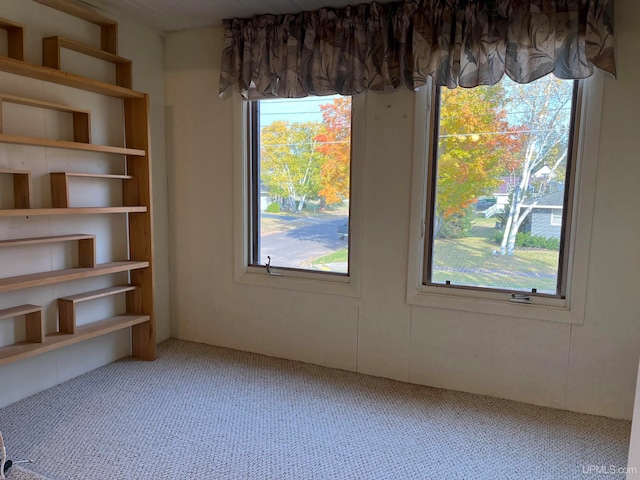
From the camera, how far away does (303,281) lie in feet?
9.84

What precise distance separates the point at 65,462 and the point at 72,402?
587mm

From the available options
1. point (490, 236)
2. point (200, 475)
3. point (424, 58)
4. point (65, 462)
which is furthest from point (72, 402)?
point (424, 58)

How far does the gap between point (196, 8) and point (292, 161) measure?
1094 millimetres

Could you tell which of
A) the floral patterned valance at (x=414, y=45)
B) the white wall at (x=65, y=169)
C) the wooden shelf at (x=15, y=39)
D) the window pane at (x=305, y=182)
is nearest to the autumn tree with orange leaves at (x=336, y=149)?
the window pane at (x=305, y=182)

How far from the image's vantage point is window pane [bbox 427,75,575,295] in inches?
93.5

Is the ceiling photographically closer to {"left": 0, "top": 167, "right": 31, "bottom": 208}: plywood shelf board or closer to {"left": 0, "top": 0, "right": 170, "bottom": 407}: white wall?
{"left": 0, "top": 0, "right": 170, "bottom": 407}: white wall

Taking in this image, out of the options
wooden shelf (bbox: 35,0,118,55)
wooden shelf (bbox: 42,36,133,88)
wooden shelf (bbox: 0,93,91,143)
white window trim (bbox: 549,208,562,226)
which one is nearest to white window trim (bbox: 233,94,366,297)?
wooden shelf (bbox: 42,36,133,88)

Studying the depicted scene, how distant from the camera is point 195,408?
2393 millimetres

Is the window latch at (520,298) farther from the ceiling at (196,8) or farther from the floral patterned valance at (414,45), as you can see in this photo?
the ceiling at (196,8)

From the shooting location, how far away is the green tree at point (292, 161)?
2936 millimetres

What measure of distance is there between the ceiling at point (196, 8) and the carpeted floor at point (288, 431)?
2.26 metres

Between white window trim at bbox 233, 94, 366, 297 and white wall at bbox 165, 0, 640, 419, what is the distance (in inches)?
2.0

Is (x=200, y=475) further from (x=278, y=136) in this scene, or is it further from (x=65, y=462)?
(x=278, y=136)

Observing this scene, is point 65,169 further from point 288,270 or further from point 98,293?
point 288,270
